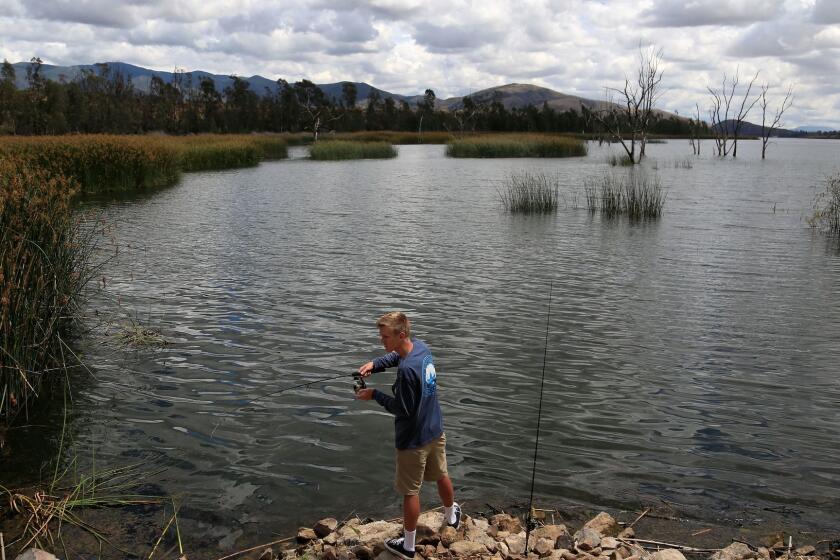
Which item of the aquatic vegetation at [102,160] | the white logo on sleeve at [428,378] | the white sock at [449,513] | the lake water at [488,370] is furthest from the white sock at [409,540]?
the aquatic vegetation at [102,160]

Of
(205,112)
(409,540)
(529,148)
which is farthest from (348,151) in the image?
(409,540)

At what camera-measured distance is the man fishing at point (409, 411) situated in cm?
478

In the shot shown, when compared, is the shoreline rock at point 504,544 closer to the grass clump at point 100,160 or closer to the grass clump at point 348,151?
the grass clump at point 100,160

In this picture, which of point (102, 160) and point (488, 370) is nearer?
point (488, 370)

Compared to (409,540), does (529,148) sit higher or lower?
higher

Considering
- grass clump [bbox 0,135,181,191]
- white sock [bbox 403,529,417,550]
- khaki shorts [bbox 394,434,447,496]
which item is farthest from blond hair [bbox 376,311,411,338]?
grass clump [bbox 0,135,181,191]

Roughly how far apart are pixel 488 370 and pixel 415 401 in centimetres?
424

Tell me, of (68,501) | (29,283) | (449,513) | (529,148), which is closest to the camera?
(449,513)

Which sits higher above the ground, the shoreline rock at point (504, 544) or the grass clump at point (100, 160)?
the grass clump at point (100, 160)

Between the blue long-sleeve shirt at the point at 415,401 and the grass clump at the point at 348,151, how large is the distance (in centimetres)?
5783

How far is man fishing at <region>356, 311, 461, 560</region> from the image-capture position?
15.7ft

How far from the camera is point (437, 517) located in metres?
5.38

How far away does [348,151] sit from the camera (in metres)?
62.8

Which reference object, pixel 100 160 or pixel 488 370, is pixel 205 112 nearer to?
pixel 100 160
